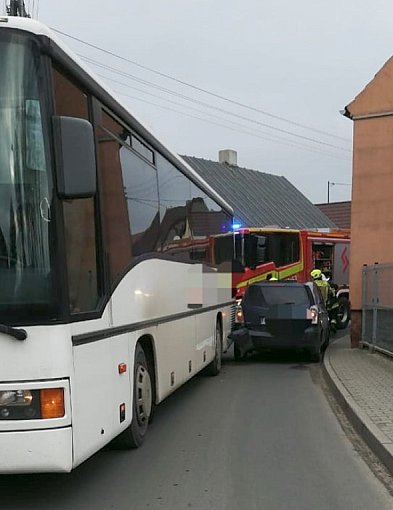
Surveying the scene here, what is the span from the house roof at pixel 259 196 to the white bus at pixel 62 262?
88.8 ft

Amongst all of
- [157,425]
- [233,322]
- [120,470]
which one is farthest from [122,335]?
[233,322]

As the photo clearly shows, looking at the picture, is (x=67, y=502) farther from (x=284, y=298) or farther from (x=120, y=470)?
(x=284, y=298)

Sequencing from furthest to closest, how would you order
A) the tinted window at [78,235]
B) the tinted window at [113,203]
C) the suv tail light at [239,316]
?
the suv tail light at [239,316] → the tinted window at [113,203] → the tinted window at [78,235]

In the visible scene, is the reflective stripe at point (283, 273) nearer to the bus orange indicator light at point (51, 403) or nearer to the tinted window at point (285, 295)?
the tinted window at point (285, 295)

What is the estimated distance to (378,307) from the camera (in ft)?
41.9

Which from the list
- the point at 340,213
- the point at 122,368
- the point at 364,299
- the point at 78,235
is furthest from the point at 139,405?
the point at 340,213

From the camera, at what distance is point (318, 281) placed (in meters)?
17.5

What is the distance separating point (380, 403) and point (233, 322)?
6.20 meters

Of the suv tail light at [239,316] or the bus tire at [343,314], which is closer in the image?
the suv tail light at [239,316]

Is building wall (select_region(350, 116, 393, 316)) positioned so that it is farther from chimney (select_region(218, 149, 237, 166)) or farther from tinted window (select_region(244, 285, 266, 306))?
chimney (select_region(218, 149, 237, 166))

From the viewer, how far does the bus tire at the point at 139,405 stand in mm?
6082

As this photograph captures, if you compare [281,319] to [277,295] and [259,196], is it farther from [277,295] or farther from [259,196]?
[259,196]

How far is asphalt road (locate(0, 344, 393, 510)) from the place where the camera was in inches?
192

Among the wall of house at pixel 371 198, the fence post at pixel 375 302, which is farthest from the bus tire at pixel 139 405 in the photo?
the wall of house at pixel 371 198
